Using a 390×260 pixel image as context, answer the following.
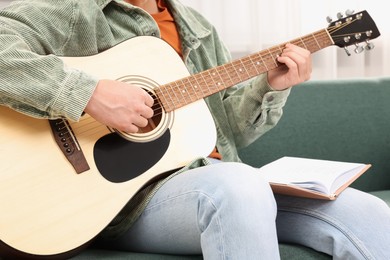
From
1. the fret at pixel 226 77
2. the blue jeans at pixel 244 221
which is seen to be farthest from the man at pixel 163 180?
the fret at pixel 226 77

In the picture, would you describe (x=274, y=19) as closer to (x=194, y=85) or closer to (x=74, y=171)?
(x=194, y=85)

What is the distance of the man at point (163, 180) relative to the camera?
0.93m

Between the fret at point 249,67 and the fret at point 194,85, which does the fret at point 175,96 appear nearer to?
the fret at point 194,85

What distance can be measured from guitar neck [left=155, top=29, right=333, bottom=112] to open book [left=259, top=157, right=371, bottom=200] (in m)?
0.22

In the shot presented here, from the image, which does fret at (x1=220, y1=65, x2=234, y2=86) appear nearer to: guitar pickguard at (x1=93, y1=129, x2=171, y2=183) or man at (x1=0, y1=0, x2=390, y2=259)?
man at (x1=0, y1=0, x2=390, y2=259)

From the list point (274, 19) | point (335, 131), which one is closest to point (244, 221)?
point (335, 131)

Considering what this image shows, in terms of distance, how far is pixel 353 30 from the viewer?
1355mm

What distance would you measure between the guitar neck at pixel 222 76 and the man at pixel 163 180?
0.13 ft

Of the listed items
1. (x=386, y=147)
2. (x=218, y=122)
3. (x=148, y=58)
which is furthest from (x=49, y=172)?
(x=386, y=147)

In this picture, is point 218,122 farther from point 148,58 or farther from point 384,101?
point 384,101

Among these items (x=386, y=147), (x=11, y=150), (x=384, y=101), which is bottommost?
(x=386, y=147)

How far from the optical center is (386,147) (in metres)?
1.77

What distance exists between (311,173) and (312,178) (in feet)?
0.16

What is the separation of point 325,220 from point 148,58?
1.67 feet
